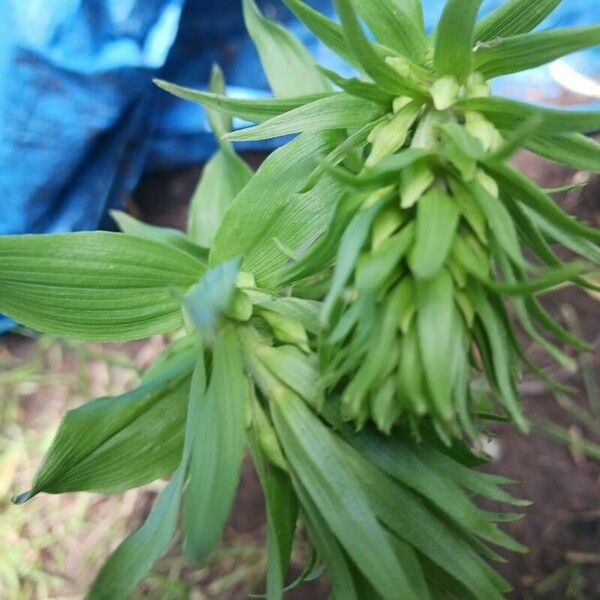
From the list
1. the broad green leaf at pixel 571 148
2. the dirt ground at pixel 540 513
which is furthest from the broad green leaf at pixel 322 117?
the dirt ground at pixel 540 513

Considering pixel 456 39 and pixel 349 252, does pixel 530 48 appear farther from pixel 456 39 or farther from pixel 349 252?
pixel 349 252

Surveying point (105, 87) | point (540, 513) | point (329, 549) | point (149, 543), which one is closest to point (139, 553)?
point (149, 543)

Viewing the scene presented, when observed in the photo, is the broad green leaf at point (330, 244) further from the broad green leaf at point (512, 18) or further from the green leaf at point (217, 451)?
the broad green leaf at point (512, 18)

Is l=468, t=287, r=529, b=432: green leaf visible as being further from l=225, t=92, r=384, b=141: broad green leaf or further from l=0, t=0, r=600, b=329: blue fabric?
l=0, t=0, r=600, b=329: blue fabric

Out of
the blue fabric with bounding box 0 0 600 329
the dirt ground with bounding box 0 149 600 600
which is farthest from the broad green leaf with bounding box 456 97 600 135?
the blue fabric with bounding box 0 0 600 329

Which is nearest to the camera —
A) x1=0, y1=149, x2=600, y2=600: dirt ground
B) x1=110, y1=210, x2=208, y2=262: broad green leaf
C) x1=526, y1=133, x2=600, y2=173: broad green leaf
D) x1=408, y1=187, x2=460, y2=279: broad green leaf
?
x1=408, y1=187, x2=460, y2=279: broad green leaf
